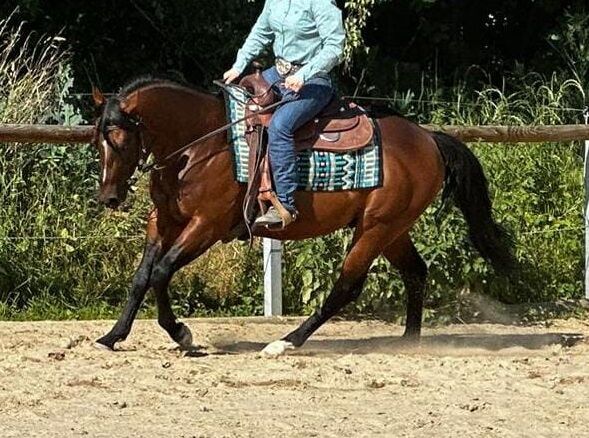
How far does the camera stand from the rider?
789 cm

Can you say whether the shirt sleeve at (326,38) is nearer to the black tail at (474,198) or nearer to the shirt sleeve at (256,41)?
→ the shirt sleeve at (256,41)

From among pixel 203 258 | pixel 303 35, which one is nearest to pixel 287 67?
pixel 303 35

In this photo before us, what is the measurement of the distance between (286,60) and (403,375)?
81.7 inches

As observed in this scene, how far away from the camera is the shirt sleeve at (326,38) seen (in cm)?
782

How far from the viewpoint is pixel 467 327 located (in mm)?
10164

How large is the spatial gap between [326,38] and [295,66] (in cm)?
34

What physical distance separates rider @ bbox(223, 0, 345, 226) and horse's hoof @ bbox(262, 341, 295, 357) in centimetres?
76

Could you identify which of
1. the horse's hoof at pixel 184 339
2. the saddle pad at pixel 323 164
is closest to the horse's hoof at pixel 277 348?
the horse's hoof at pixel 184 339

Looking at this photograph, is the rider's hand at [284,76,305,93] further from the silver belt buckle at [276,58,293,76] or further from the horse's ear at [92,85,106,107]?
the horse's ear at [92,85,106,107]

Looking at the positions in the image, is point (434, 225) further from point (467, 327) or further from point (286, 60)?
point (286, 60)

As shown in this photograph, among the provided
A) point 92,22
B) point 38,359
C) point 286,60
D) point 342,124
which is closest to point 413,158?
point 342,124

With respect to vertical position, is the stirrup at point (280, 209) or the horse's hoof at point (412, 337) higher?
the stirrup at point (280, 209)

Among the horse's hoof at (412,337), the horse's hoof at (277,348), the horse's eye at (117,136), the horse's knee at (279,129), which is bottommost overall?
the horse's hoof at (412,337)

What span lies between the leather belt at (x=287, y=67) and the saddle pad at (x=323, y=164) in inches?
11.2
